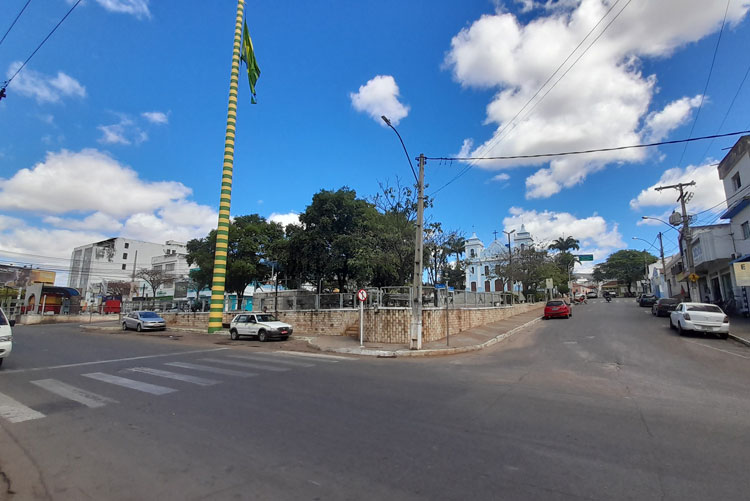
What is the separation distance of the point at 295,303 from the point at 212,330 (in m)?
6.49

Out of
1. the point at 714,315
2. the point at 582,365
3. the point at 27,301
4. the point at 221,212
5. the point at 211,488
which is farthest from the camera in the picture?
the point at 27,301

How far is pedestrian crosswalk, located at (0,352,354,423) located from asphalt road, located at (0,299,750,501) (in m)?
0.06

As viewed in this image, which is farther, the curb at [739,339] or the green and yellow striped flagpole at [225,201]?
the green and yellow striped flagpole at [225,201]

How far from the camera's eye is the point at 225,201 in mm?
27844

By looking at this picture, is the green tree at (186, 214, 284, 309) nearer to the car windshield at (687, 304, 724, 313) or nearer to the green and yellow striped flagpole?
the green and yellow striped flagpole

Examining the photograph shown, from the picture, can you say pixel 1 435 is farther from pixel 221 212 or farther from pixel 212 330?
pixel 221 212

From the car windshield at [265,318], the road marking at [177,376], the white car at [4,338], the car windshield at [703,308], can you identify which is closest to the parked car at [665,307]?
the car windshield at [703,308]

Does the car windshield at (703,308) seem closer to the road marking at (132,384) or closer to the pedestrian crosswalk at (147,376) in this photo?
the pedestrian crosswalk at (147,376)

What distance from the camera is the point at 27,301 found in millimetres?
53656

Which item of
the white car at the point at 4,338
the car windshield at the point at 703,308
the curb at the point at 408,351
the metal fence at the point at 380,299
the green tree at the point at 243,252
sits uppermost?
the green tree at the point at 243,252

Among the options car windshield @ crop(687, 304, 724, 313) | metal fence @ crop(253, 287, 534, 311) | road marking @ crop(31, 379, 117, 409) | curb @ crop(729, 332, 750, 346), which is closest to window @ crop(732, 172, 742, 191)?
car windshield @ crop(687, 304, 724, 313)

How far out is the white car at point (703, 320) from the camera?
51.8 ft

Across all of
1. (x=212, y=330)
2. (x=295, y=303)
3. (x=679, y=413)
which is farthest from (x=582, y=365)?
(x=212, y=330)

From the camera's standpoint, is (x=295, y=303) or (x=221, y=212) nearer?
(x=295, y=303)
